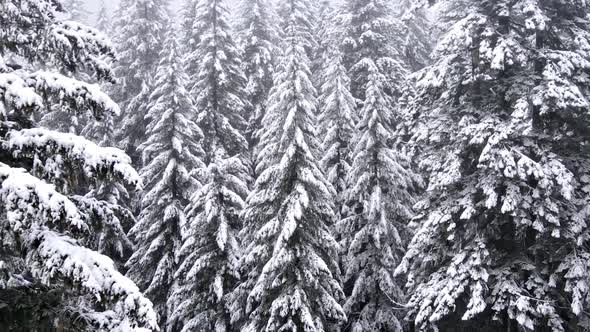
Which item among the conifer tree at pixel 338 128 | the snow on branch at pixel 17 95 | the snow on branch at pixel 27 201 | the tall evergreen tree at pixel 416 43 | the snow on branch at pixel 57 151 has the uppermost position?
the tall evergreen tree at pixel 416 43

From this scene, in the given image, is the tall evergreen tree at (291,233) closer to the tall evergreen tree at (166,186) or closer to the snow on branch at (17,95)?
the tall evergreen tree at (166,186)

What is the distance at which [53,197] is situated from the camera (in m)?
5.16

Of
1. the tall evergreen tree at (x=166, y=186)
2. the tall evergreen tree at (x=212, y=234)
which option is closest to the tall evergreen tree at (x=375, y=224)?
the tall evergreen tree at (x=212, y=234)

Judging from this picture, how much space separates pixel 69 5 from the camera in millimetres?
41281

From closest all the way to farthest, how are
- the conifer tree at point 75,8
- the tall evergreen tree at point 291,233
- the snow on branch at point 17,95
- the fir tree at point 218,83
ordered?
1. the snow on branch at point 17,95
2. the tall evergreen tree at point 291,233
3. the fir tree at point 218,83
4. the conifer tree at point 75,8

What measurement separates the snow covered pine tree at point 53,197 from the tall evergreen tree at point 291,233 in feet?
28.2

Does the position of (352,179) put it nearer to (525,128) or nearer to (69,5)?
(525,128)

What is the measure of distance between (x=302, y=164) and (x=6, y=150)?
10.4 m

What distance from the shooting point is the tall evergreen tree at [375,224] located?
1752cm

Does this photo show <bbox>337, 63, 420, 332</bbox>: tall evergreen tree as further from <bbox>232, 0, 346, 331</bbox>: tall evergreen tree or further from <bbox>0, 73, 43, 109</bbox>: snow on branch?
<bbox>0, 73, 43, 109</bbox>: snow on branch

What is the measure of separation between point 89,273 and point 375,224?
1399cm

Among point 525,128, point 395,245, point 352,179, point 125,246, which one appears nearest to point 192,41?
point 125,246

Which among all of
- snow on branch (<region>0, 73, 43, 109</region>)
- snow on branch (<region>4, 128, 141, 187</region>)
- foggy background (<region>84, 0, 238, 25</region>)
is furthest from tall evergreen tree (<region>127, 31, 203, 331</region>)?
foggy background (<region>84, 0, 238, 25</region>)

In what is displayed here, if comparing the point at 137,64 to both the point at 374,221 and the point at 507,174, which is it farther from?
the point at 507,174
